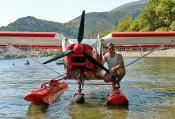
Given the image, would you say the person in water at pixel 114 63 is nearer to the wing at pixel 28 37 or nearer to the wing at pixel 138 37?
the wing at pixel 138 37

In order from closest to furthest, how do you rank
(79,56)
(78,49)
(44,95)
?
(78,49)
(79,56)
(44,95)

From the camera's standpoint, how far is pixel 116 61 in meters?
6.93

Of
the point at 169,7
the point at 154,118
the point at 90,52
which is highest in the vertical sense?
the point at 169,7

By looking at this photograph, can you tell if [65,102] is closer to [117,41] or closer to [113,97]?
[113,97]

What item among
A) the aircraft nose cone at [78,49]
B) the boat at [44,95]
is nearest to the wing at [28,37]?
the boat at [44,95]

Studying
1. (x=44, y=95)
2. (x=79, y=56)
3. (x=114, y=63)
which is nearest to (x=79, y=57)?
(x=79, y=56)

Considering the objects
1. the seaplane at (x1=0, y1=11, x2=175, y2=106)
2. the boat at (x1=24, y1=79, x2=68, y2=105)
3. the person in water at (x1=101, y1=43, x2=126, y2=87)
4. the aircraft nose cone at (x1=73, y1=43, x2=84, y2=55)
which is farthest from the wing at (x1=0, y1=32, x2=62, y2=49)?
the aircraft nose cone at (x1=73, y1=43, x2=84, y2=55)

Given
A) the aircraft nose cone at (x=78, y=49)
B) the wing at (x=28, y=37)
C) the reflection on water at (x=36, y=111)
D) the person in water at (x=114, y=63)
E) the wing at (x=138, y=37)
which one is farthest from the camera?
the wing at (x=138, y=37)

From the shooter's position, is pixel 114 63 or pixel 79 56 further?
pixel 114 63

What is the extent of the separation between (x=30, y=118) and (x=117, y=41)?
4970mm

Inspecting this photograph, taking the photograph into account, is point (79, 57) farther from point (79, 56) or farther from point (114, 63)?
point (114, 63)

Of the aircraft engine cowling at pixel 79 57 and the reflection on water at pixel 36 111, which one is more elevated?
the aircraft engine cowling at pixel 79 57

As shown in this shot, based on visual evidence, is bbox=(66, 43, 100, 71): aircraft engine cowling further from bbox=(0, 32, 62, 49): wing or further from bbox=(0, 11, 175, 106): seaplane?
bbox=(0, 32, 62, 49): wing

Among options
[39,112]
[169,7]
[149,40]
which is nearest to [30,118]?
[39,112]
